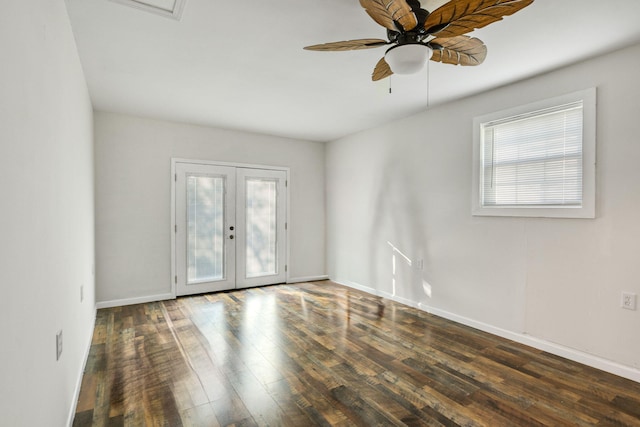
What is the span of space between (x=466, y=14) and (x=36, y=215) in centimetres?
218

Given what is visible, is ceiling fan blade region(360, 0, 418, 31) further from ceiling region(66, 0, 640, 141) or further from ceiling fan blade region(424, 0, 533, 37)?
ceiling region(66, 0, 640, 141)

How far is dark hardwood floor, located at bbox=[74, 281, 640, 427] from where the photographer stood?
2.09 meters

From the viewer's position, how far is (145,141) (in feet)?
15.2

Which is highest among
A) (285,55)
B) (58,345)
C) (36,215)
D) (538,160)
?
(285,55)

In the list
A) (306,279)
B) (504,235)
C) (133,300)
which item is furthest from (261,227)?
(504,235)

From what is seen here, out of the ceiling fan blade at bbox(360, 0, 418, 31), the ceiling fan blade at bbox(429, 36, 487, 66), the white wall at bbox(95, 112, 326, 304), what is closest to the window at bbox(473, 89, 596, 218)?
the ceiling fan blade at bbox(429, 36, 487, 66)

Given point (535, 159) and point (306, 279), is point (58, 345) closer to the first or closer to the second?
point (535, 159)

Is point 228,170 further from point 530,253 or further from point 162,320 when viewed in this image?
point 530,253

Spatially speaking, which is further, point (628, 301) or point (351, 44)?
point (628, 301)

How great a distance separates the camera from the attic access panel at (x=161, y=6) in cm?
205

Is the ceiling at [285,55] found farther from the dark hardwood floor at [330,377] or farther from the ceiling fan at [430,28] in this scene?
the dark hardwood floor at [330,377]

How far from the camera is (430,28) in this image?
5.94 ft

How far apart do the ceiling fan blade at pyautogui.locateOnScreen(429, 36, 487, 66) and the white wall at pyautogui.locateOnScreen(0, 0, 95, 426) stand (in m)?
2.00

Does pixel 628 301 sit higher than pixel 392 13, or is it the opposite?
pixel 392 13
